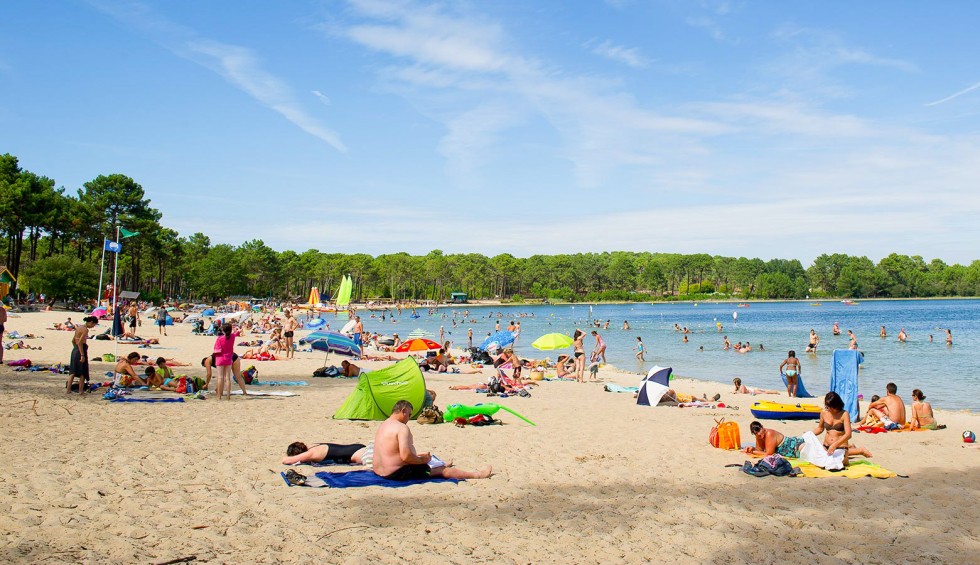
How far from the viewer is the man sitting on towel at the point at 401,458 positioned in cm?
651

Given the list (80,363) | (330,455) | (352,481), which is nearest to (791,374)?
(330,455)

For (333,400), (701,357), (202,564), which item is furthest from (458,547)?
(701,357)

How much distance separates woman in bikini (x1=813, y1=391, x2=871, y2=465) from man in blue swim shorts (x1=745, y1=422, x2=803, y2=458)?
33 cm

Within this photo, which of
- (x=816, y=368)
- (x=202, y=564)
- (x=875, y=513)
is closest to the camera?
(x=202, y=564)

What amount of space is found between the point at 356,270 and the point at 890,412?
342 feet

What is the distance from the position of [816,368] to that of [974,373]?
15.8 ft

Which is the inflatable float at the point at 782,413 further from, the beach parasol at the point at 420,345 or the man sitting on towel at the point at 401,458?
the beach parasol at the point at 420,345

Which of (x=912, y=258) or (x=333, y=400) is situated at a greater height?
(x=912, y=258)

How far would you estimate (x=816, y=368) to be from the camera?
81.1 ft

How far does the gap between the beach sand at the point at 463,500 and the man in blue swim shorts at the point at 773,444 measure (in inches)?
10.6

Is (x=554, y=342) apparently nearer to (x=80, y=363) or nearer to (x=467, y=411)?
(x=467, y=411)

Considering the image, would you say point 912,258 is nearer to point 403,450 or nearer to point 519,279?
point 519,279

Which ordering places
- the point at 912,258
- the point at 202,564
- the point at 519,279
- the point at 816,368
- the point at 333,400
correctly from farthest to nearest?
the point at 912,258 → the point at 519,279 → the point at 816,368 → the point at 333,400 → the point at 202,564

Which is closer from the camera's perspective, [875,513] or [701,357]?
[875,513]
